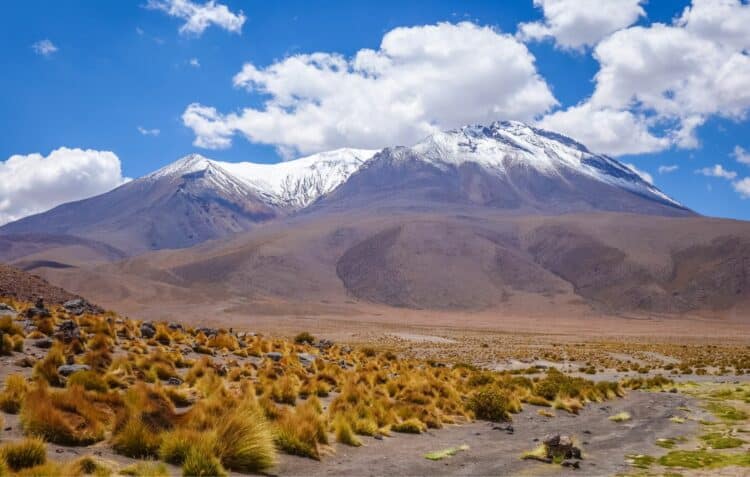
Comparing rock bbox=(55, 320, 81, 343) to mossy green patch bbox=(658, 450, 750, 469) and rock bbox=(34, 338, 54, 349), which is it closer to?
rock bbox=(34, 338, 54, 349)

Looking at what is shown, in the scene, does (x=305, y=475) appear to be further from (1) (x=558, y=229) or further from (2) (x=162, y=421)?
(1) (x=558, y=229)

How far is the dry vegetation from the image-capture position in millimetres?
8844

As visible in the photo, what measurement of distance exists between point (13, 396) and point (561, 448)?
10.3 meters

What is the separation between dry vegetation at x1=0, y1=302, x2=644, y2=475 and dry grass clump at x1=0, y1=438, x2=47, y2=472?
0.01m

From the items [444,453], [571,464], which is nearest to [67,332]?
Result: [444,453]

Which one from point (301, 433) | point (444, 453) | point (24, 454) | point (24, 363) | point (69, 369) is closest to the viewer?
point (24, 454)

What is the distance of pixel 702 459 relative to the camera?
11734mm

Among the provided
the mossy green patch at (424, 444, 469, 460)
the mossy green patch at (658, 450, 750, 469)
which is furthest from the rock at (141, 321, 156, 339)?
the mossy green patch at (658, 450, 750, 469)

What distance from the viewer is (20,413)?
9.50 m

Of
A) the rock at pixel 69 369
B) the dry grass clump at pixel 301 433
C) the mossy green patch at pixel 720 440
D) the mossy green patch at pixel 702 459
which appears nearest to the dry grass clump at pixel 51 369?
the rock at pixel 69 369

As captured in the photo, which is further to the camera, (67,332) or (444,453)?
(67,332)

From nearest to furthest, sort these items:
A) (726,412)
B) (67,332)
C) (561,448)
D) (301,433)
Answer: (301,433) < (561,448) < (67,332) < (726,412)

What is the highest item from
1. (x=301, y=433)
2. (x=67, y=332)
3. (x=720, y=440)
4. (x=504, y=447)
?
(x=67, y=332)

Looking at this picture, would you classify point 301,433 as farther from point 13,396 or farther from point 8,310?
point 8,310
